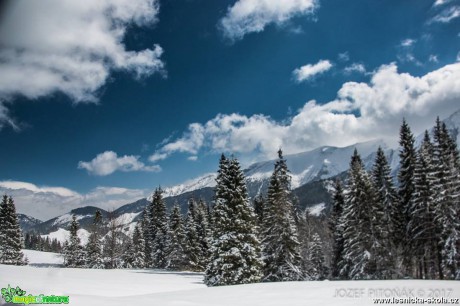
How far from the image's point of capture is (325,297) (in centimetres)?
1162

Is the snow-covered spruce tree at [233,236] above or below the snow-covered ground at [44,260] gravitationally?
above

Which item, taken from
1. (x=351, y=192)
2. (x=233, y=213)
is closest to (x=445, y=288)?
(x=233, y=213)

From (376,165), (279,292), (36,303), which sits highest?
(376,165)

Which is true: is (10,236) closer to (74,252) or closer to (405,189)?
(74,252)

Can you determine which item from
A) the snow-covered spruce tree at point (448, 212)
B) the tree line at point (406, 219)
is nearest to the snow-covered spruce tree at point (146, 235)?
the tree line at point (406, 219)

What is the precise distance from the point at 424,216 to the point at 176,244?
130 ft

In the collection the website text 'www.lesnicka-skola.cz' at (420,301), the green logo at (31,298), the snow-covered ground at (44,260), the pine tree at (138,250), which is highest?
the green logo at (31,298)

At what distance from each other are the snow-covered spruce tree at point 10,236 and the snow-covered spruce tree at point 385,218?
51700 millimetres

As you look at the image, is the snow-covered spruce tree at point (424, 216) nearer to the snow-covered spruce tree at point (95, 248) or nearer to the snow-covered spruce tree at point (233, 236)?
the snow-covered spruce tree at point (233, 236)

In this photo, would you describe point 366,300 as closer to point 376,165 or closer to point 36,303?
point 36,303

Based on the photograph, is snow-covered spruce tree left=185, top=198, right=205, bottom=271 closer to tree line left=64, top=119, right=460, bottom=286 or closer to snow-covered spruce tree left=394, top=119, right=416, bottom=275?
tree line left=64, top=119, right=460, bottom=286

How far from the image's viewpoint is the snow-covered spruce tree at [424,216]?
35750 mm

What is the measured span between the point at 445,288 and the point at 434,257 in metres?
28.6

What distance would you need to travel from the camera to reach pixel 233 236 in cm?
3141
